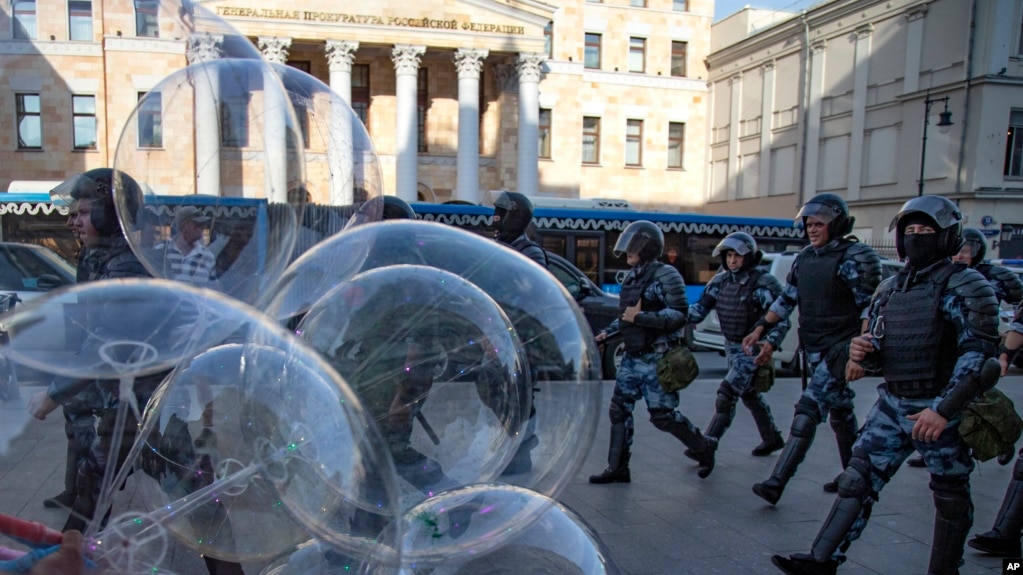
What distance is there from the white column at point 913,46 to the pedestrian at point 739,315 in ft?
82.8

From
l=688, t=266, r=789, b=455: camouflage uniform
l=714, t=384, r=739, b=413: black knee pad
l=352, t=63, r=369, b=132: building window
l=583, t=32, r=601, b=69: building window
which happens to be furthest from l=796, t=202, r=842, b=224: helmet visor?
l=583, t=32, r=601, b=69: building window

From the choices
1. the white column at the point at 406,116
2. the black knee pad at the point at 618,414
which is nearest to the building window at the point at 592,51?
the white column at the point at 406,116

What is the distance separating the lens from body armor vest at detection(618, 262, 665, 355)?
482cm

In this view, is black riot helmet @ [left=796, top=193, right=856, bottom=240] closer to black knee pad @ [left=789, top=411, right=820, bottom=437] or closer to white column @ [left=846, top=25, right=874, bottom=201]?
black knee pad @ [left=789, top=411, right=820, bottom=437]

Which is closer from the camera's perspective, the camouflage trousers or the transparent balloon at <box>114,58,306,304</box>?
the transparent balloon at <box>114,58,306,304</box>

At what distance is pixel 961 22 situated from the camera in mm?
24719

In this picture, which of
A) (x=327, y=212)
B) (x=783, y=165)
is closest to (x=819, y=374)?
(x=327, y=212)

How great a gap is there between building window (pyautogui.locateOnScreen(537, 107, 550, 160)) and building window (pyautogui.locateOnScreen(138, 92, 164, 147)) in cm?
3226

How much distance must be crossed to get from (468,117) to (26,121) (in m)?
29.2

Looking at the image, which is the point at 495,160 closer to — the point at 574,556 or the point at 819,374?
the point at 819,374

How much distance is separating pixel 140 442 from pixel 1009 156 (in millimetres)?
29122

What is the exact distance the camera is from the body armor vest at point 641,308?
4.82 m

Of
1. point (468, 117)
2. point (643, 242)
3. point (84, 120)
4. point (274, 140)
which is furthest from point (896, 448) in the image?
point (468, 117)

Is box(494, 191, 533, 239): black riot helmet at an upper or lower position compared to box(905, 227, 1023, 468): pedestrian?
upper
